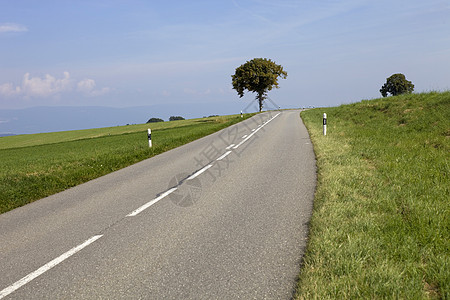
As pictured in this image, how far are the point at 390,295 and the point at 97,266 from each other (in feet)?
10.9

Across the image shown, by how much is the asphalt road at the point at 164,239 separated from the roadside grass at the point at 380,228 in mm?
344

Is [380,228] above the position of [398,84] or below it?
below

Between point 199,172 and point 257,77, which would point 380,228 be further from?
point 257,77

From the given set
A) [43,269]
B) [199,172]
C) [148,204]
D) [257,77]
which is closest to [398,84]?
[257,77]

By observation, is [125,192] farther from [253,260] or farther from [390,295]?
[390,295]

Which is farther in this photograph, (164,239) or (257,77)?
(257,77)

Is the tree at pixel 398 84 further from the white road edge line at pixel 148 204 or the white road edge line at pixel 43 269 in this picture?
the white road edge line at pixel 43 269

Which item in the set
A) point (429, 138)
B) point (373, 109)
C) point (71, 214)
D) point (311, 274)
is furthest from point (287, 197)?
point (373, 109)

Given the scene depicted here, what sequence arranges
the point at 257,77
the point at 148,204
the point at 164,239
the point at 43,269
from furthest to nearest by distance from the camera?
1. the point at 257,77
2. the point at 148,204
3. the point at 164,239
4. the point at 43,269

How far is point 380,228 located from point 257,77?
6245 cm

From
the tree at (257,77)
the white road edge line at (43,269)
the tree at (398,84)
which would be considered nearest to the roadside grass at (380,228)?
the white road edge line at (43,269)

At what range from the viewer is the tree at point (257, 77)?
212 feet

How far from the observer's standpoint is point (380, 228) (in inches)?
183

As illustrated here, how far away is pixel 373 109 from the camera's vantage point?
26.0 meters
